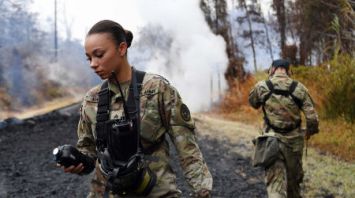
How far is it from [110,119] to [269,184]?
3491mm

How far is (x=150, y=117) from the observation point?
9.36 ft

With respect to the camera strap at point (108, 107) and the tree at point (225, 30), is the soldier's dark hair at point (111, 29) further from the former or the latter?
the tree at point (225, 30)

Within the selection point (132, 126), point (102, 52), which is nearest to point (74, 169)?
point (132, 126)

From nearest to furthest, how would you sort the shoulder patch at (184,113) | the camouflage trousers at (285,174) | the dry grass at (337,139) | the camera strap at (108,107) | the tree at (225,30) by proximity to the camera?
the camera strap at (108,107), the shoulder patch at (184,113), the camouflage trousers at (285,174), the dry grass at (337,139), the tree at (225,30)

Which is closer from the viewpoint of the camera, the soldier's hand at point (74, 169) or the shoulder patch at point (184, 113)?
the soldier's hand at point (74, 169)

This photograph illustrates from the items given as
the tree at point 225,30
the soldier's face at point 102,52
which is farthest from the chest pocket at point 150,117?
the tree at point 225,30

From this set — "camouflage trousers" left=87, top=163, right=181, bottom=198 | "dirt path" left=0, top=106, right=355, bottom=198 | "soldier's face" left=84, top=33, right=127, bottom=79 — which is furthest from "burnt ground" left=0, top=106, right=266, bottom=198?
"soldier's face" left=84, top=33, right=127, bottom=79

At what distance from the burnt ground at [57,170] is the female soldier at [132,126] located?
4.51 metres

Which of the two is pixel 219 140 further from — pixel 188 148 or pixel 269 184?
pixel 188 148

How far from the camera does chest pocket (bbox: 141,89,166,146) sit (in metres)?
2.83

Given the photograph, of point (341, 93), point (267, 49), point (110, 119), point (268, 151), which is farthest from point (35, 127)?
point (267, 49)

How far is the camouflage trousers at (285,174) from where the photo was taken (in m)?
5.88

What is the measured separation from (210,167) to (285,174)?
3.54 meters

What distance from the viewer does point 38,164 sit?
10.2 metres
